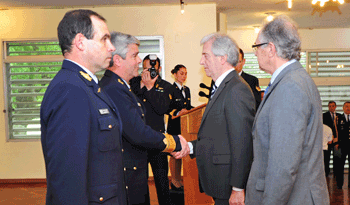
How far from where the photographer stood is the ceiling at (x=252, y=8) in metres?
6.15

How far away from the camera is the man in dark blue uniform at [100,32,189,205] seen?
2223 millimetres

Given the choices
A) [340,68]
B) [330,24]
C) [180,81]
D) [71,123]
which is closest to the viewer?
[71,123]

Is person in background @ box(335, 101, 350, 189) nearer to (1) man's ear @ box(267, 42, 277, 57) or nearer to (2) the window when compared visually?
(2) the window

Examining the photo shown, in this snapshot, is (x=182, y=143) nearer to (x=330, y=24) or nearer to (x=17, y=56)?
(x=17, y=56)

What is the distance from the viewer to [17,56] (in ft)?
22.0

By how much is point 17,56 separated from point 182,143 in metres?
5.34

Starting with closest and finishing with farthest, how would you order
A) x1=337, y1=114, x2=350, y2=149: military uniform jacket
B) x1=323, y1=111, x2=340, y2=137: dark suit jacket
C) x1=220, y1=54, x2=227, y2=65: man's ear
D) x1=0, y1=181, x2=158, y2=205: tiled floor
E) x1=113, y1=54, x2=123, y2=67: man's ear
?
1. x1=220, y1=54, x2=227, y2=65: man's ear
2. x1=113, y1=54, x2=123, y2=67: man's ear
3. x1=0, y1=181, x2=158, y2=205: tiled floor
4. x1=337, y1=114, x2=350, y2=149: military uniform jacket
5. x1=323, y1=111, x2=340, y2=137: dark suit jacket

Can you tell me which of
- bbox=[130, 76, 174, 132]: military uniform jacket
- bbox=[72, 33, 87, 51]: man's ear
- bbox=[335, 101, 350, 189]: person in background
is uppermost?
bbox=[72, 33, 87, 51]: man's ear

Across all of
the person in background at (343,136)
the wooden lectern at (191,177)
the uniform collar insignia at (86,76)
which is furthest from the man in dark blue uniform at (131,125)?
the person in background at (343,136)

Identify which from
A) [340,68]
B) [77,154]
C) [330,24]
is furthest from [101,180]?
[340,68]

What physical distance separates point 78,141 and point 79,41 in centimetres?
43

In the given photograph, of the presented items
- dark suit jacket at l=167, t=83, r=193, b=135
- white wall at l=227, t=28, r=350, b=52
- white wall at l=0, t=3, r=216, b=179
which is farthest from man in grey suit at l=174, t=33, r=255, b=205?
white wall at l=227, t=28, r=350, b=52

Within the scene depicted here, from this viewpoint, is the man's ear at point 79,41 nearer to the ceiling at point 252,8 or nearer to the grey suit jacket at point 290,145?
the grey suit jacket at point 290,145

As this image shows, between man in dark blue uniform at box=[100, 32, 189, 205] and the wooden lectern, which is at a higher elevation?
man in dark blue uniform at box=[100, 32, 189, 205]
